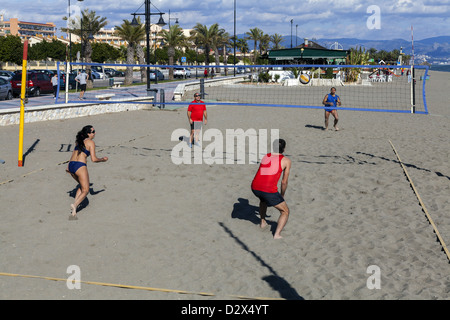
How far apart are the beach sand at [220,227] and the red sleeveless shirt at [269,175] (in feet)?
2.45

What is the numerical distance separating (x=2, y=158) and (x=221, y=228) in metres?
6.97

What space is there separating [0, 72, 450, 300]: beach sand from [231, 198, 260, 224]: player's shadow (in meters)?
0.03

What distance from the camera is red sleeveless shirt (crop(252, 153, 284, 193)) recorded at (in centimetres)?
688

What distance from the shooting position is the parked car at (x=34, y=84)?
1123 inches

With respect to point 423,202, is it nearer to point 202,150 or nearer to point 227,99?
point 202,150

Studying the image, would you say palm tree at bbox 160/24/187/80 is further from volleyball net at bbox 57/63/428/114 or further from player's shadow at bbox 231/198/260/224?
player's shadow at bbox 231/198/260/224

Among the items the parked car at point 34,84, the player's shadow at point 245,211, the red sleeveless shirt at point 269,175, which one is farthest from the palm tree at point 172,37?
the red sleeveless shirt at point 269,175

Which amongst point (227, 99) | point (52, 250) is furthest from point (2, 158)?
point (227, 99)

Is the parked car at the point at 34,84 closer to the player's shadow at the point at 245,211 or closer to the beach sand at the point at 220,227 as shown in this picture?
the beach sand at the point at 220,227

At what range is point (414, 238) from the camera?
6.93 metres

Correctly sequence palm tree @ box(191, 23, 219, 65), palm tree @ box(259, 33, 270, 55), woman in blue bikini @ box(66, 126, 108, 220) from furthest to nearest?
palm tree @ box(259, 33, 270, 55), palm tree @ box(191, 23, 219, 65), woman in blue bikini @ box(66, 126, 108, 220)

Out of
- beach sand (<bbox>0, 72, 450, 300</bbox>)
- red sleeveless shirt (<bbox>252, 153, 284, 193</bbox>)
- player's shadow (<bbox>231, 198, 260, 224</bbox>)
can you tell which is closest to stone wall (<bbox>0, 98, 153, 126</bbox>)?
beach sand (<bbox>0, 72, 450, 300</bbox>)

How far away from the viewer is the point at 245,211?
324 inches

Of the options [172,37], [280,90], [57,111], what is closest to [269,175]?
[57,111]
